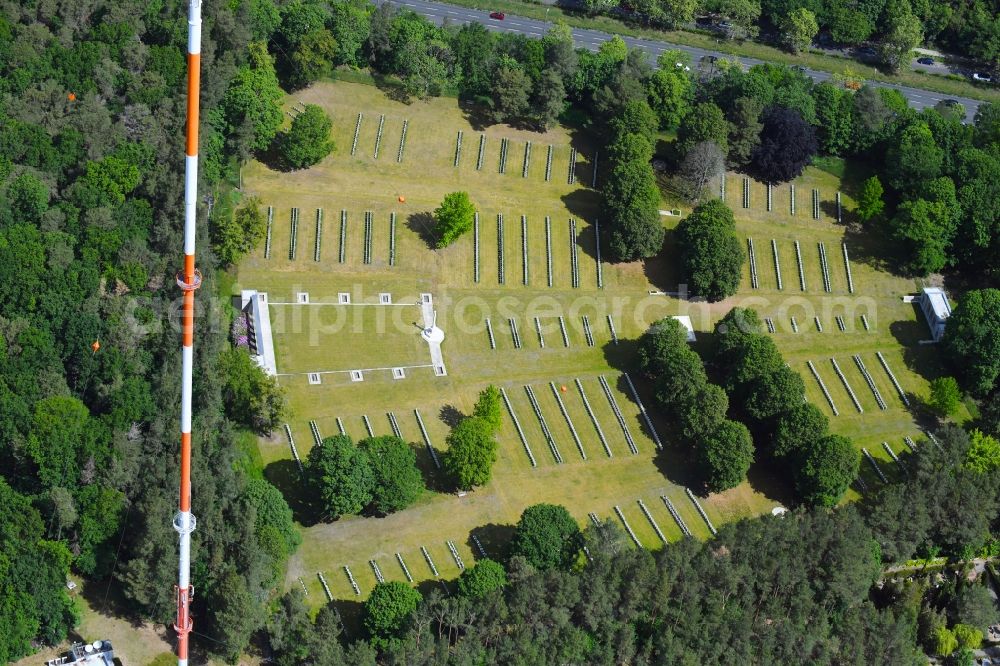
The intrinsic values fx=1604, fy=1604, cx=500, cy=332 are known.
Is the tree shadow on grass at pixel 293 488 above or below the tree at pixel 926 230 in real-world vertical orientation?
below

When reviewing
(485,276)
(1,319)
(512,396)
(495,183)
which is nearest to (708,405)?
(512,396)

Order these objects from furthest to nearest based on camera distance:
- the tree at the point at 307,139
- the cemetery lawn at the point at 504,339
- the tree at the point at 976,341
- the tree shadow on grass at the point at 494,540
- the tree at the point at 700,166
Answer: the tree at the point at 700,166 < the tree at the point at 307,139 < the tree at the point at 976,341 < the cemetery lawn at the point at 504,339 < the tree shadow on grass at the point at 494,540

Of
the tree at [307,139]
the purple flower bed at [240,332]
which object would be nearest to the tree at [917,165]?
the tree at [307,139]

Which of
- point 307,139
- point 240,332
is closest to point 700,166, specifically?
point 307,139

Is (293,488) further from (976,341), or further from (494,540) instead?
(976,341)

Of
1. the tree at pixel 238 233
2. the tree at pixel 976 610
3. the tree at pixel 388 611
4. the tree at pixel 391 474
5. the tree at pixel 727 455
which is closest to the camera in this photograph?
the tree at pixel 388 611

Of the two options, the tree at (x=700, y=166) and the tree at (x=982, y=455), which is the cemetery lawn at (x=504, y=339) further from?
the tree at (x=982, y=455)

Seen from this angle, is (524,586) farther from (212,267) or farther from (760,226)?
(760,226)
